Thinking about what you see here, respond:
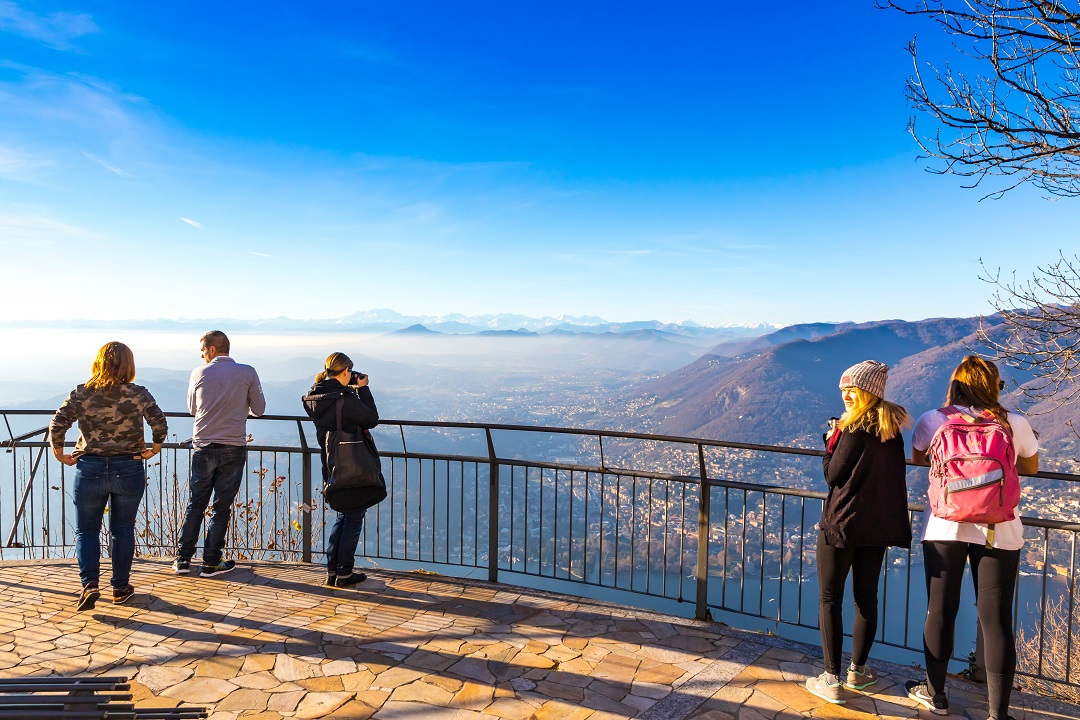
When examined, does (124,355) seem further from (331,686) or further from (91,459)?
(331,686)

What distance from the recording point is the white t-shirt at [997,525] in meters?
3.12

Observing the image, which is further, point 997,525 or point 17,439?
point 17,439

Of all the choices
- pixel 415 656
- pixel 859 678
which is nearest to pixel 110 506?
pixel 415 656

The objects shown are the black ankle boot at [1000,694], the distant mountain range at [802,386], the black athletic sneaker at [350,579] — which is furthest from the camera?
the distant mountain range at [802,386]

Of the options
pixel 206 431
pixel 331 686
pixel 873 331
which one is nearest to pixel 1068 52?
pixel 331 686

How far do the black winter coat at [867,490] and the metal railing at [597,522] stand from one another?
0.55 metres

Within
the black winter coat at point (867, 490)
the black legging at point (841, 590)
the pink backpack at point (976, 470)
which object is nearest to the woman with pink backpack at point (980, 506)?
the pink backpack at point (976, 470)

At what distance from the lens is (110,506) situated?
4652 mm

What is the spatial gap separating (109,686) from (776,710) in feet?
10.6

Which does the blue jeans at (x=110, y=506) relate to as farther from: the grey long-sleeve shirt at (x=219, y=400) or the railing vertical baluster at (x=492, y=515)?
the railing vertical baluster at (x=492, y=515)

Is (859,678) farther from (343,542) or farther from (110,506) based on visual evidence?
(110,506)

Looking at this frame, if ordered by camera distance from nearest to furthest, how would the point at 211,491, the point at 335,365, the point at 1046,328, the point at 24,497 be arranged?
the point at 335,365 < the point at 211,491 < the point at 24,497 < the point at 1046,328

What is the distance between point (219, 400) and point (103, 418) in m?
0.85

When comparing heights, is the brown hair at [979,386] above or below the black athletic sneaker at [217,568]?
above
